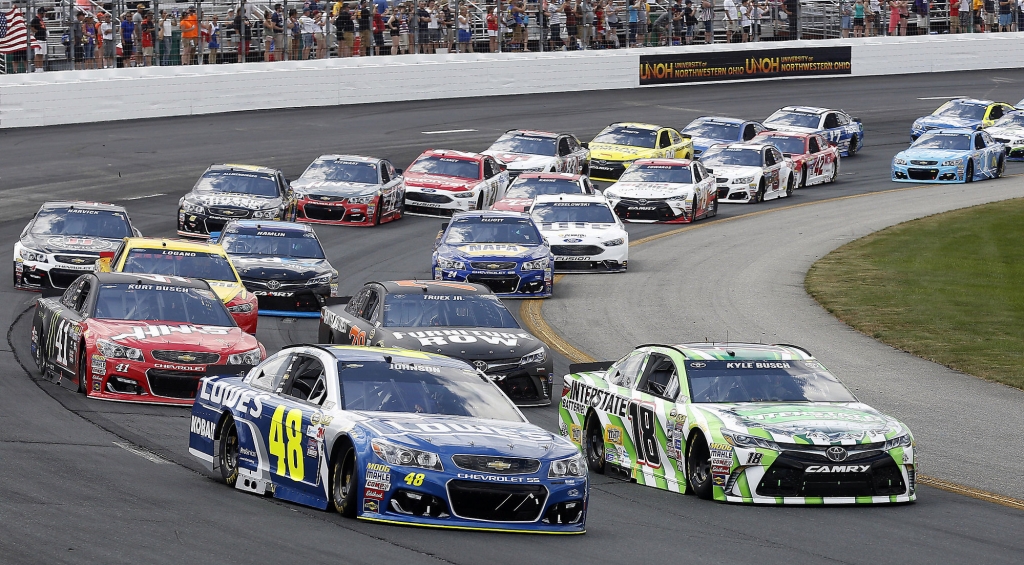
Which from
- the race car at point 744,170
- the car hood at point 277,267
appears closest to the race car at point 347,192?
the car hood at point 277,267

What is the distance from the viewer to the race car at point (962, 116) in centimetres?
4756

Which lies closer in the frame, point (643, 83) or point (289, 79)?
point (289, 79)

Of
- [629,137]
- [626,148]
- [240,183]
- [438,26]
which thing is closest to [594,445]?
[240,183]

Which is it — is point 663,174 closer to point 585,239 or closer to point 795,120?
point 585,239

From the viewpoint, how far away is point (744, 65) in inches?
2274

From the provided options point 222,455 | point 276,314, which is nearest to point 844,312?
point 276,314

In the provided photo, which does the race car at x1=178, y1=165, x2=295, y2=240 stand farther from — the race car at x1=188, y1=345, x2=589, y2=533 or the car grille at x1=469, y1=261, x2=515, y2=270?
the race car at x1=188, y1=345, x2=589, y2=533

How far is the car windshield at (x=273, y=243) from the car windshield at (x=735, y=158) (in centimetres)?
1686

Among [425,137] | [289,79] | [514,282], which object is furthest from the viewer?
[289,79]

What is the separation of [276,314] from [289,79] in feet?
80.5

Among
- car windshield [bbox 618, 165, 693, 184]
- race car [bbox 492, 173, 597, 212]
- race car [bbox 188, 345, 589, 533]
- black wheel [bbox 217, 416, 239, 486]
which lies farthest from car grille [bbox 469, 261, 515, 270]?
black wheel [bbox 217, 416, 239, 486]

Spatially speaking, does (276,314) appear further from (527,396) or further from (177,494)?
(177,494)

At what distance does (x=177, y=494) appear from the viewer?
37.3 ft

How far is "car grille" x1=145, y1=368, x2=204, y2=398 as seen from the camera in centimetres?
1639
